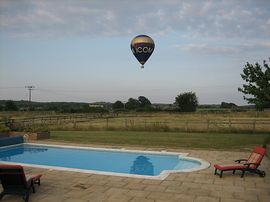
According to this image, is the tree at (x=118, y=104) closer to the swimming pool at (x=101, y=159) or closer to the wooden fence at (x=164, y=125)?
the wooden fence at (x=164, y=125)

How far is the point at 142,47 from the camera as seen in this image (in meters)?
22.4

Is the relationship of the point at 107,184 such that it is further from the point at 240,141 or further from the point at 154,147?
the point at 240,141

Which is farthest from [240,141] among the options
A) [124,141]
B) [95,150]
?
[95,150]

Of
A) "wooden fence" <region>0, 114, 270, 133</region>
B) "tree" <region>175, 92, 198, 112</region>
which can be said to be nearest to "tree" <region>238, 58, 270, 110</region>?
"wooden fence" <region>0, 114, 270, 133</region>

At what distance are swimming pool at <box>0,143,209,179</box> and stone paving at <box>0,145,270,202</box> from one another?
1.85 metres

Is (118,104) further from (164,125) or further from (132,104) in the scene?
(164,125)

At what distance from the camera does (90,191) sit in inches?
301

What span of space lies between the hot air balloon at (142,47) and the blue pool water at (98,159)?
9698 mm

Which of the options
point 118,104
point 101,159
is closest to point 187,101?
point 118,104

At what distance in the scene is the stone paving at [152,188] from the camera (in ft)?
23.1

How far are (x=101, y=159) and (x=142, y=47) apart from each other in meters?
10.6

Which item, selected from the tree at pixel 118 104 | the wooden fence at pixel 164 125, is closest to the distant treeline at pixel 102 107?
the tree at pixel 118 104

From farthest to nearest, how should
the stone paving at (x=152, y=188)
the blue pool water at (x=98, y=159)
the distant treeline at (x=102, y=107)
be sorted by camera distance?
the distant treeline at (x=102, y=107) → the blue pool water at (x=98, y=159) → the stone paving at (x=152, y=188)

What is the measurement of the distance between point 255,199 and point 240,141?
10.5 metres
